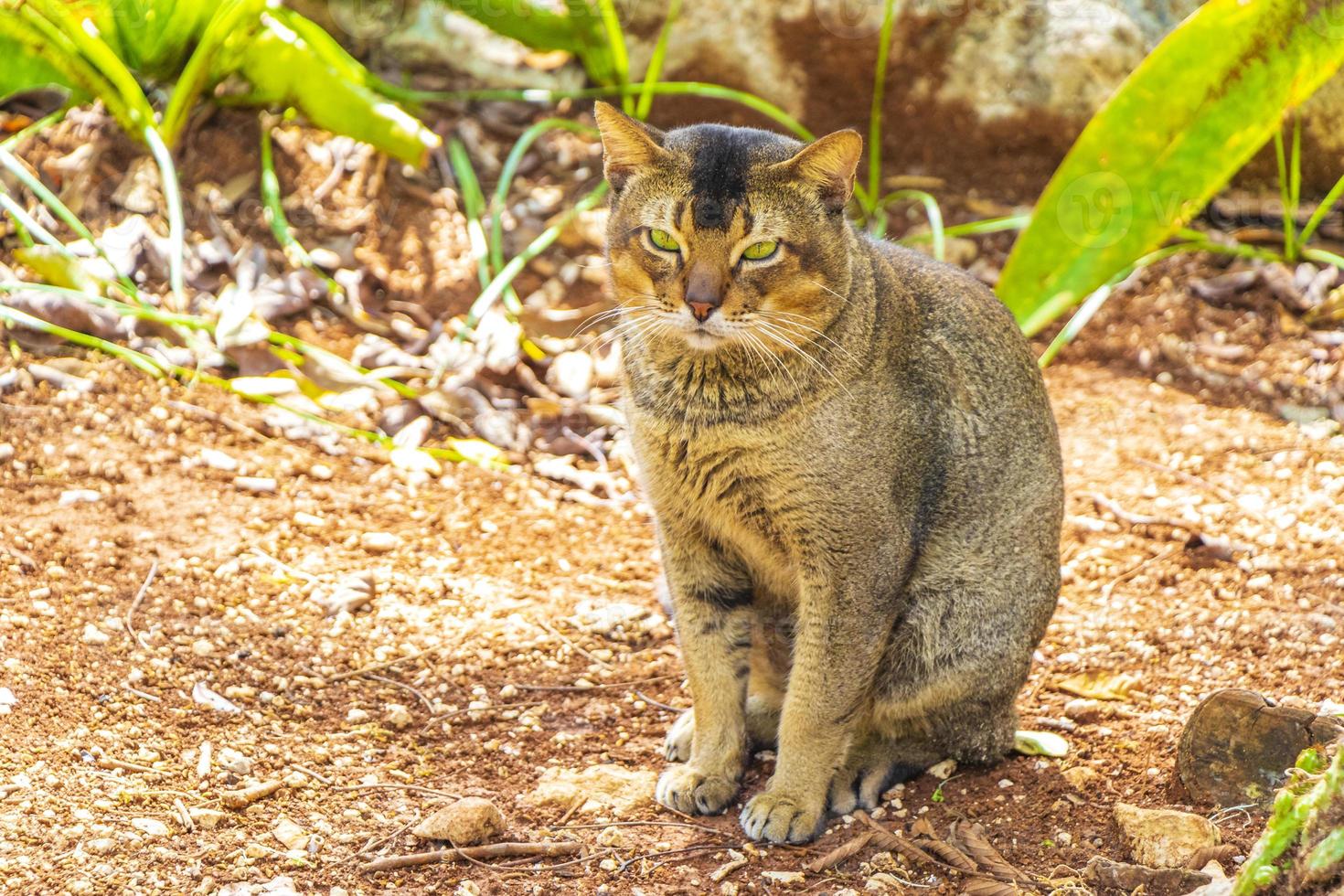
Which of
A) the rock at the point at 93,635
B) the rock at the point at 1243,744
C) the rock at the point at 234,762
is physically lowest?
the rock at the point at 234,762

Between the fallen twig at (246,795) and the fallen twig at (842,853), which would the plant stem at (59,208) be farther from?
the fallen twig at (842,853)

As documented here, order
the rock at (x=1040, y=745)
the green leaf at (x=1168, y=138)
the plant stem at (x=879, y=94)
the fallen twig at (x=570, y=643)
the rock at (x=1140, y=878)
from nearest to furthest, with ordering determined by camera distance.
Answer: the rock at (x=1140, y=878) < the rock at (x=1040, y=745) < the fallen twig at (x=570, y=643) < the green leaf at (x=1168, y=138) < the plant stem at (x=879, y=94)

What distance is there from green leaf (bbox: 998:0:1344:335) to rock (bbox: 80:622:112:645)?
3553mm

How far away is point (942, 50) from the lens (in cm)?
644

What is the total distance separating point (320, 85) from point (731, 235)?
10.6 feet

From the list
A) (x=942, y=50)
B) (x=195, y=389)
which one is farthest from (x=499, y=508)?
(x=942, y=50)

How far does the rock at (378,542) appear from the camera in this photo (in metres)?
4.32

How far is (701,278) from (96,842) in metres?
1.78

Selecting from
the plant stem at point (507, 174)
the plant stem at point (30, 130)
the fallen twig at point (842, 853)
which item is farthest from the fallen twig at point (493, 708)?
the plant stem at point (30, 130)

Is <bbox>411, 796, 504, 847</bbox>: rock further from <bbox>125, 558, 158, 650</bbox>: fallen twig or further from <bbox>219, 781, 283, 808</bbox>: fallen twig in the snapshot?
<bbox>125, 558, 158, 650</bbox>: fallen twig

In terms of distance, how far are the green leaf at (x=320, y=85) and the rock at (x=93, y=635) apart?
2828 millimetres

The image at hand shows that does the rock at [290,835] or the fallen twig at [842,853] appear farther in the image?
the fallen twig at [842,853]

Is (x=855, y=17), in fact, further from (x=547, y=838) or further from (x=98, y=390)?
(x=547, y=838)

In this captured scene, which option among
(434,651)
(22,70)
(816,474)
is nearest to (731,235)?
(816,474)
